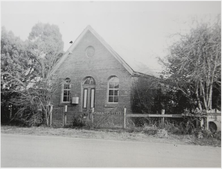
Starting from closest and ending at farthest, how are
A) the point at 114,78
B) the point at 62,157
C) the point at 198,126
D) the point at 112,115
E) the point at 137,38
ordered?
1. the point at 62,157
2. the point at 137,38
3. the point at 198,126
4. the point at 112,115
5. the point at 114,78

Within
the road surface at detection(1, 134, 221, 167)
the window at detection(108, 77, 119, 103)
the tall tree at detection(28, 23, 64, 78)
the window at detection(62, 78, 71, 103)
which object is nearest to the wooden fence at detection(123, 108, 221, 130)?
the window at detection(108, 77, 119, 103)

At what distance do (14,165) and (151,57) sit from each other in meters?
4.85

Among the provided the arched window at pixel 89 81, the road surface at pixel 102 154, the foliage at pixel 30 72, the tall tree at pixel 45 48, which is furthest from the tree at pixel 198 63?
the foliage at pixel 30 72

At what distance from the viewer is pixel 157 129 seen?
27.4 ft

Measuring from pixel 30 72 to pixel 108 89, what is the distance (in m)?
3.07

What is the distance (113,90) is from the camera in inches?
383

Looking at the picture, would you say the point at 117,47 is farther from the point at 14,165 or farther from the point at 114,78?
the point at 14,165

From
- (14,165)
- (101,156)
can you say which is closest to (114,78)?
(101,156)

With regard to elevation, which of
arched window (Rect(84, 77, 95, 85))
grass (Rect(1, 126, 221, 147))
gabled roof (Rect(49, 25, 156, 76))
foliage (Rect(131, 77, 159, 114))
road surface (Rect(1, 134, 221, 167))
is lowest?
road surface (Rect(1, 134, 221, 167))

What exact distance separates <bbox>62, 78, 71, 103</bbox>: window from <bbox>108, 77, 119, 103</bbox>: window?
1500 mm

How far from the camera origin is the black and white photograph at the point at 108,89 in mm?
6613

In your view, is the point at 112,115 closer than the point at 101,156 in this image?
No

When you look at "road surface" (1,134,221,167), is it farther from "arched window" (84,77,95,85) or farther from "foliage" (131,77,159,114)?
"arched window" (84,77,95,85)

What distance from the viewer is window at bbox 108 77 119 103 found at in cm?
945
